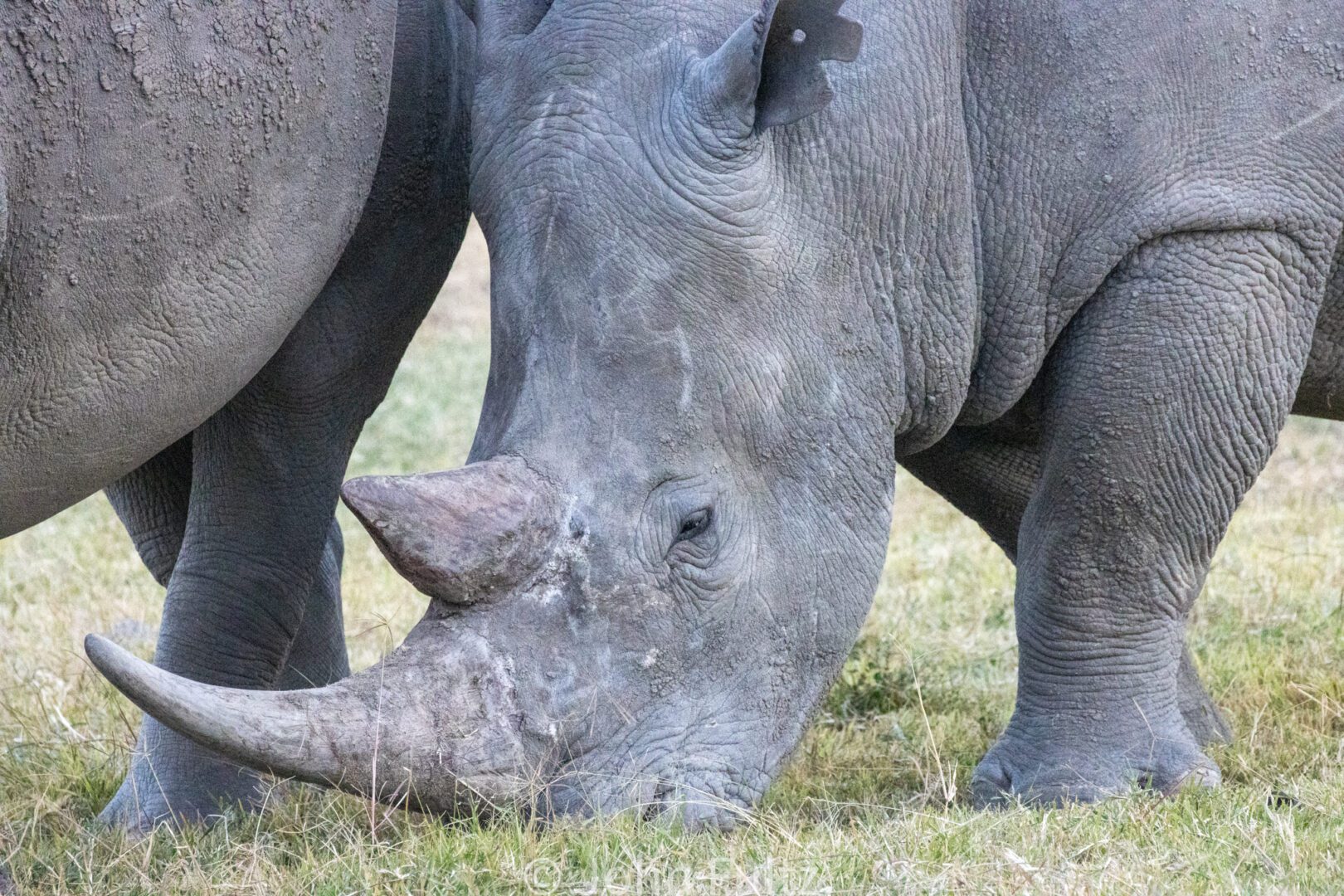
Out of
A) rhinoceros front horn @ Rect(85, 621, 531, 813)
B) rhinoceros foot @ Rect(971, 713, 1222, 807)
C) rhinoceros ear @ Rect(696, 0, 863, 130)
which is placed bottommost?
rhinoceros foot @ Rect(971, 713, 1222, 807)

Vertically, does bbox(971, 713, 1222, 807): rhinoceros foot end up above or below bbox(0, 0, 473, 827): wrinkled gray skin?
below

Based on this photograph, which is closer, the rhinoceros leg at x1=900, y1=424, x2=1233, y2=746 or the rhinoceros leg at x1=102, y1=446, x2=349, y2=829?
the rhinoceros leg at x1=102, y1=446, x2=349, y2=829

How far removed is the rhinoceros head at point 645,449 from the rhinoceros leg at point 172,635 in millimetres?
1378

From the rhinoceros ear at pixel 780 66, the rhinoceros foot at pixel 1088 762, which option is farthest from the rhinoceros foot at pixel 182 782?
the rhinoceros ear at pixel 780 66

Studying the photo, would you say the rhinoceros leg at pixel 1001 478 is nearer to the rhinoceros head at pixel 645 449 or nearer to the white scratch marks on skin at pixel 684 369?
the rhinoceros head at pixel 645 449

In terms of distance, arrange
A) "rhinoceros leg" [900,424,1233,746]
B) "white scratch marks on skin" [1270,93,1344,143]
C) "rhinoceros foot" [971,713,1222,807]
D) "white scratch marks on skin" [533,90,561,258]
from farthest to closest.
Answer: "rhinoceros leg" [900,424,1233,746] → "rhinoceros foot" [971,713,1222,807] → "white scratch marks on skin" [1270,93,1344,143] → "white scratch marks on skin" [533,90,561,258]

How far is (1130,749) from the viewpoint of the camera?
14.3ft

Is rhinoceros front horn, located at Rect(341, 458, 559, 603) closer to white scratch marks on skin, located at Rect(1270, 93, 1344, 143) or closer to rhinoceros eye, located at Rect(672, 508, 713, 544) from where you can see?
rhinoceros eye, located at Rect(672, 508, 713, 544)

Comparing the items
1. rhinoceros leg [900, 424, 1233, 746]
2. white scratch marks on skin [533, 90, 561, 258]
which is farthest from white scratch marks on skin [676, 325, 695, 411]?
rhinoceros leg [900, 424, 1233, 746]

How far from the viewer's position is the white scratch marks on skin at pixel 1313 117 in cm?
407

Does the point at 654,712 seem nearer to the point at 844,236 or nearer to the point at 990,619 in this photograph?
the point at 844,236

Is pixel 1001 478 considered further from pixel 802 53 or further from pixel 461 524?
pixel 461 524

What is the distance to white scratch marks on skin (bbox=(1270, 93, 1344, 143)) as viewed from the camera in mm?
4070

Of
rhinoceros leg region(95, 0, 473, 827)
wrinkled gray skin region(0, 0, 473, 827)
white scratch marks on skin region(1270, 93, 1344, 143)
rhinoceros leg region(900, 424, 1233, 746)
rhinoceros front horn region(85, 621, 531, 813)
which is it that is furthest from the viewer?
rhinoceros leg region(900, 424, 1233, 746)
